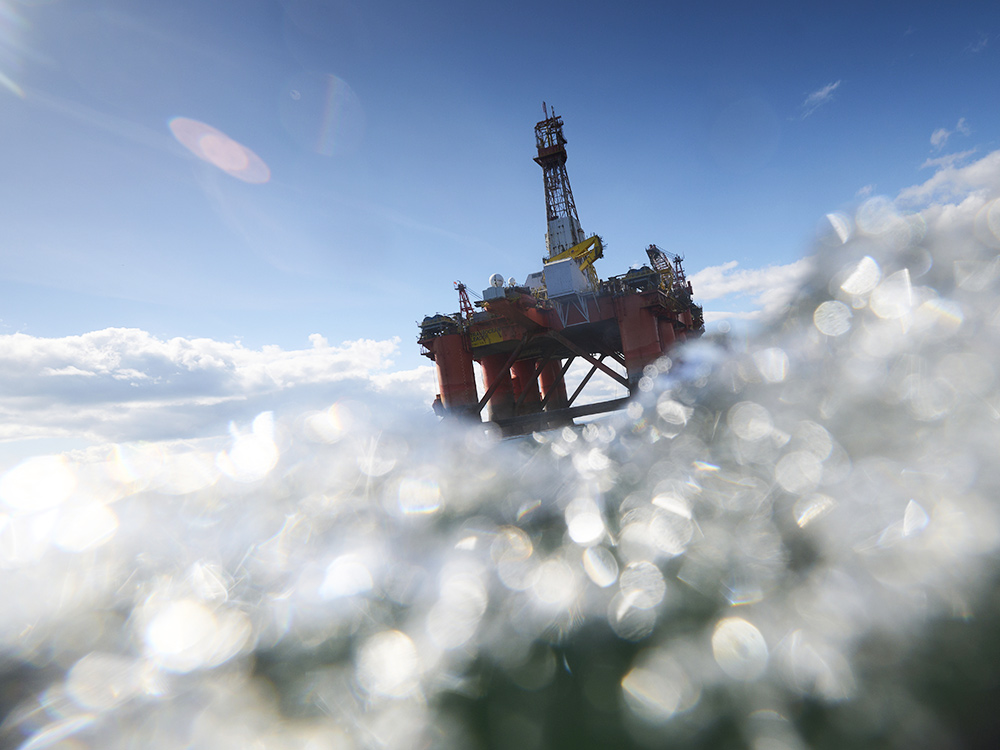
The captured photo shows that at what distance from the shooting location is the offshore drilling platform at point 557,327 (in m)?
27.0

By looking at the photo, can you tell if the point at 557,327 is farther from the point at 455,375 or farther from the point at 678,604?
the point at 678,604

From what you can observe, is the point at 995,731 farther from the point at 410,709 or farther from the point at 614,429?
the point at 614,429

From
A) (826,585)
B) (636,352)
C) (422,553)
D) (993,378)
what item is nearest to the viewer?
(826,585)

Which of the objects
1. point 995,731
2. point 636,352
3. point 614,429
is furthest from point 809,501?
point 636,352

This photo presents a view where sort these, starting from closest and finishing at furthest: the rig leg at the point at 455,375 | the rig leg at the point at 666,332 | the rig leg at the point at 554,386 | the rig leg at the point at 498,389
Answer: the rig leg at the point at 666,332, the rig leg at the point at 455,375, the rig leg at the point at 498,389, the rig leg at the point at 554,386

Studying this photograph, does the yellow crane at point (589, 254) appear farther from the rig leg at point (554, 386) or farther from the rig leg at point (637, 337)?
the rig leg at point (554, 386)

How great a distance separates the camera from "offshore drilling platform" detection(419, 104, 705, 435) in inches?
1064

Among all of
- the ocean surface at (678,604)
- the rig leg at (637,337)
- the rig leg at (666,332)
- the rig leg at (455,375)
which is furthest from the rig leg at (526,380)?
the ocean surface at (678,604)

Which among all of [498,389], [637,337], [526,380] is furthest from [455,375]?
[637,337]

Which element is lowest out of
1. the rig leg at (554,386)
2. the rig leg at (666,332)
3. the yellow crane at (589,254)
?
the rig leg at (554,386)

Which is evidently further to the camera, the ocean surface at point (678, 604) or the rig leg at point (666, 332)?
the rig leg at point (666, 332)

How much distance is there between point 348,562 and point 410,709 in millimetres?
5312

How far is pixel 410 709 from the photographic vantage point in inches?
239

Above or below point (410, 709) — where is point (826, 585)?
above
